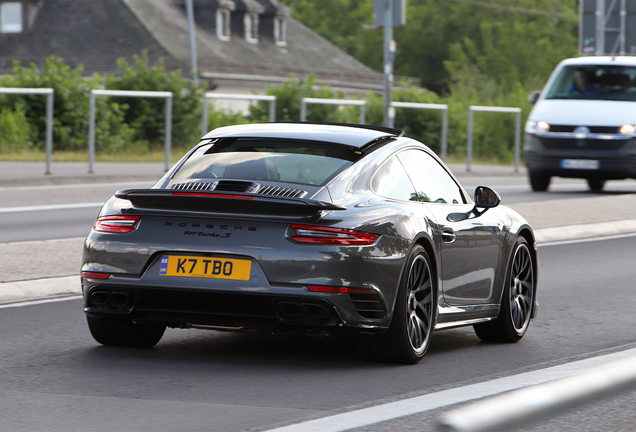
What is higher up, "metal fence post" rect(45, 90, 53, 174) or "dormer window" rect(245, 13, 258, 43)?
"dormer window" rect(245, 13, 258, 43)

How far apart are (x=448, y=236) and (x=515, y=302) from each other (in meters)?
1.10

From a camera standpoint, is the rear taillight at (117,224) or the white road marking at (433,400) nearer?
the white road marking at (433,400)

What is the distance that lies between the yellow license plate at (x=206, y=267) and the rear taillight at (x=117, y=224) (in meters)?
0.32

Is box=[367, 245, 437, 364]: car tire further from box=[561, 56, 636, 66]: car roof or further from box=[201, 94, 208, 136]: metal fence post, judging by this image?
box=[201, 94, 208, 136]: metal fence post

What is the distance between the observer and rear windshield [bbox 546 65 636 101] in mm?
21797

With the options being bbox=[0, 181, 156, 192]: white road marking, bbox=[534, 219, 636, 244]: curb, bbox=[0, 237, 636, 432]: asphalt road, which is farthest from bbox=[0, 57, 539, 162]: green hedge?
bbox=[0, 237, 636, 432]: asphalt road

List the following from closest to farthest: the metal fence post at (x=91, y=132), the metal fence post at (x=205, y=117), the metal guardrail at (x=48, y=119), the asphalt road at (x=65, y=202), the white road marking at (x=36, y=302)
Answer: the white road marking at (x=36, y=302)
the asphalt road at (x=65, y=202)
the metal guardrail at (x=48, y=119)
the metal fence post at (x=91, y=132)
the metal fence post at (x=205, y=117)

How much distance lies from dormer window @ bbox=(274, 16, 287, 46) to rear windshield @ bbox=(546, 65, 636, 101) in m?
47.7

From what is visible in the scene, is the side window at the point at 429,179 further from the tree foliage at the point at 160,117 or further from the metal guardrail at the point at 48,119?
Result: the tree foliage at the point at 160,117

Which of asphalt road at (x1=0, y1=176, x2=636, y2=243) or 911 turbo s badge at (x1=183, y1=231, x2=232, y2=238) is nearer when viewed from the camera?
911 turbo s badge at (x1=183, y1=231, x2=232, y2=238)

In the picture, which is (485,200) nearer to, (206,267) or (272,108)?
(206,267)

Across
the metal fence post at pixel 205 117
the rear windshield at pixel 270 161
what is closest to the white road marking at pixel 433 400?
the rear windshield at pixel 270 161

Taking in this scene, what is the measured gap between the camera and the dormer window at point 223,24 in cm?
6500

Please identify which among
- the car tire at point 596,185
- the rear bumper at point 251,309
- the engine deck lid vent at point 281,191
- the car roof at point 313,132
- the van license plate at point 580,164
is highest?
the car roof at point 313,132
